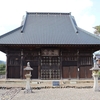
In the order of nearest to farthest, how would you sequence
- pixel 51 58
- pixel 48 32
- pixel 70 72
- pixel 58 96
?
pixel 58 96 < pixel 70 72 < pixel 51 58 < pixel 48 32

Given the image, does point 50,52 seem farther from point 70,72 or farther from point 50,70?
point 70,72

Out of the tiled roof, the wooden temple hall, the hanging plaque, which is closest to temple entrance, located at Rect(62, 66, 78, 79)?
the wooden temple hall

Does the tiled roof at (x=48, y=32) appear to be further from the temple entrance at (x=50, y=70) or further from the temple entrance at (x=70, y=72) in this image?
the temple entrance at (x=70, y=72)

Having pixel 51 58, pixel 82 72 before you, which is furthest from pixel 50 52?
pixel 82 72

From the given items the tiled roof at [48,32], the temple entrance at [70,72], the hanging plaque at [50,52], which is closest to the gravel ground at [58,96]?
the temple entrance at [70,72]

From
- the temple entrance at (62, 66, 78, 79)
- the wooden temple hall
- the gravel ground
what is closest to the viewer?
the gravel ground

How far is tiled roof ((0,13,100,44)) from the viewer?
17.7 metres

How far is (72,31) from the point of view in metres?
20.1

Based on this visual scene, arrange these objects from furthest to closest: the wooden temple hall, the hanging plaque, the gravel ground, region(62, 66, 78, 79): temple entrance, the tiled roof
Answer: the hanging plaque
region(62, 66, 78, 79): temple entrance
the wooden temple hall
the tiled roof
the gravel ground

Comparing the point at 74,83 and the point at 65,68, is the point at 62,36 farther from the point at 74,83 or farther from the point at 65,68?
the point at 74,83

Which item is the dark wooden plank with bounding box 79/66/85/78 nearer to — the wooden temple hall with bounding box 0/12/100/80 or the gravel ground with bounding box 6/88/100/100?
the wooden temple hall with bounding box 0/12/100/80

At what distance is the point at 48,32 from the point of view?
19.7m

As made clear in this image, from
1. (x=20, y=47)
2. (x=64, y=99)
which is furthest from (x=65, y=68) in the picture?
(x=64, y=99)

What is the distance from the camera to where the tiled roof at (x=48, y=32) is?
57.9 ft
